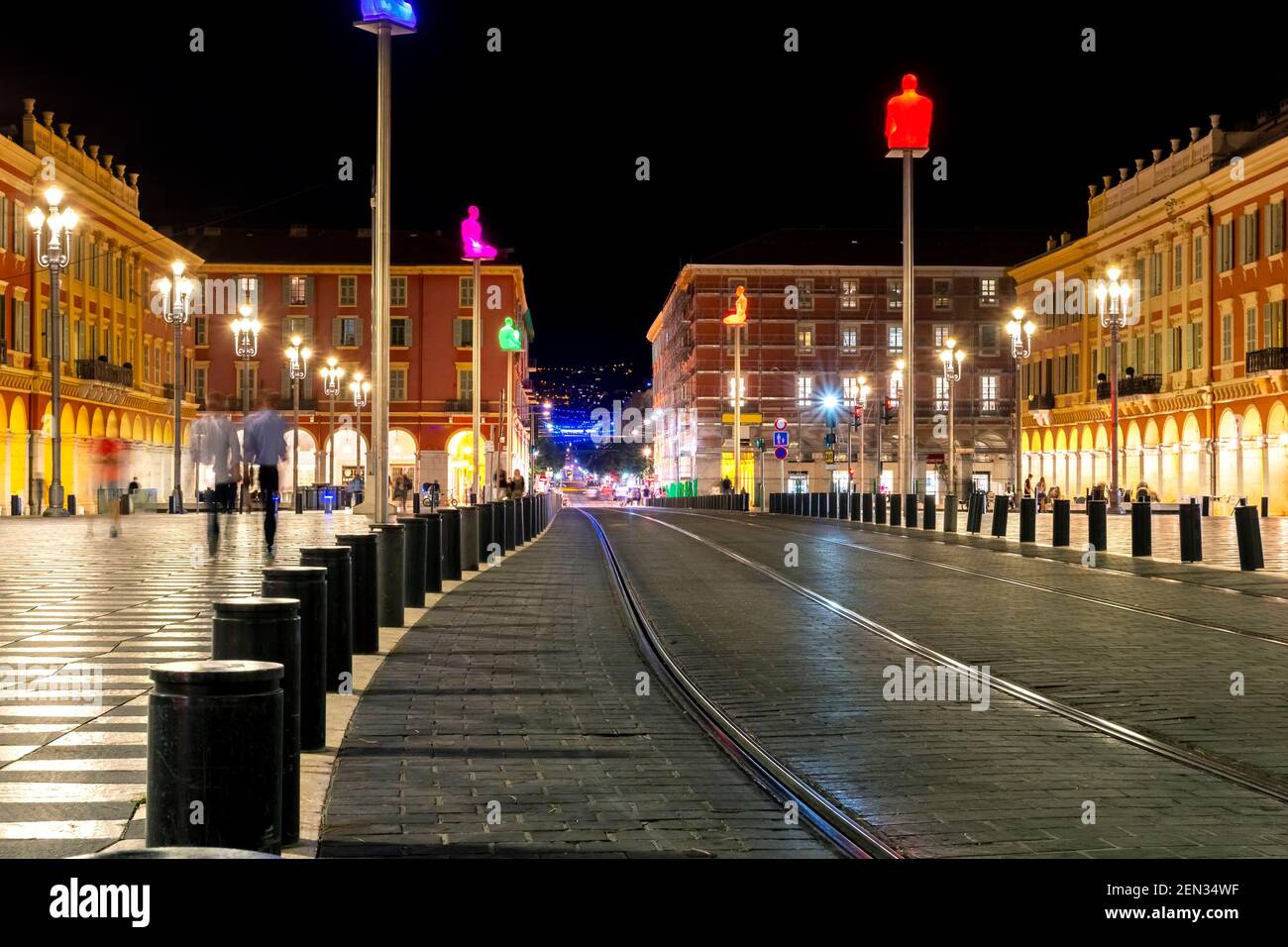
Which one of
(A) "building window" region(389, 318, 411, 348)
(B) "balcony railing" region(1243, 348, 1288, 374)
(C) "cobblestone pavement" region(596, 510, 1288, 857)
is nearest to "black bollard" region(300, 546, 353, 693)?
(C) "cobblestone pavement" region(596, 510, 1288, 857)

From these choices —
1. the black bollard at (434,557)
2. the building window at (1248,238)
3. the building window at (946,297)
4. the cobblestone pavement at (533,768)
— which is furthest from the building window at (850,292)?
the cobblestone pavement at (533,768)

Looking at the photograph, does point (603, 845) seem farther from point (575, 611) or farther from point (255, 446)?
point (255, 446)

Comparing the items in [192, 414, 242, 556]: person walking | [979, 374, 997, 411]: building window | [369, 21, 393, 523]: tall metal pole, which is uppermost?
[979, 374, 997, 411]: building window

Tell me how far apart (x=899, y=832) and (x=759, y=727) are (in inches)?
103

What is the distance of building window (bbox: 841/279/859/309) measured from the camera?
10950 centimetres

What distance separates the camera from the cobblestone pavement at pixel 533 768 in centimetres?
560

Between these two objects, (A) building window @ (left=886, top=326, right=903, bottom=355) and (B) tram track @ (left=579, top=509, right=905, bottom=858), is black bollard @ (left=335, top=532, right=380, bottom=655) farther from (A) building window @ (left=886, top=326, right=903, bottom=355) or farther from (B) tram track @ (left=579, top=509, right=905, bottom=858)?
(A) building window @ (left=886, top=326, right=903, bottom=355)

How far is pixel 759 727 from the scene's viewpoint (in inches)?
329

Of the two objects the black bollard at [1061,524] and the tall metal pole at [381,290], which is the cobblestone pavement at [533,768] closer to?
the tall metal pole at [381,290]

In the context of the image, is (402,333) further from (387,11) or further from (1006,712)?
(1006,712)

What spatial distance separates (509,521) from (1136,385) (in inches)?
1847

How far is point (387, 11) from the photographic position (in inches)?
885

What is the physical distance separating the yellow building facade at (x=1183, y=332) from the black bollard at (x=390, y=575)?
1494 inches

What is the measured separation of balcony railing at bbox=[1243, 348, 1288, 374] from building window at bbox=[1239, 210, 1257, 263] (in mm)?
3884
